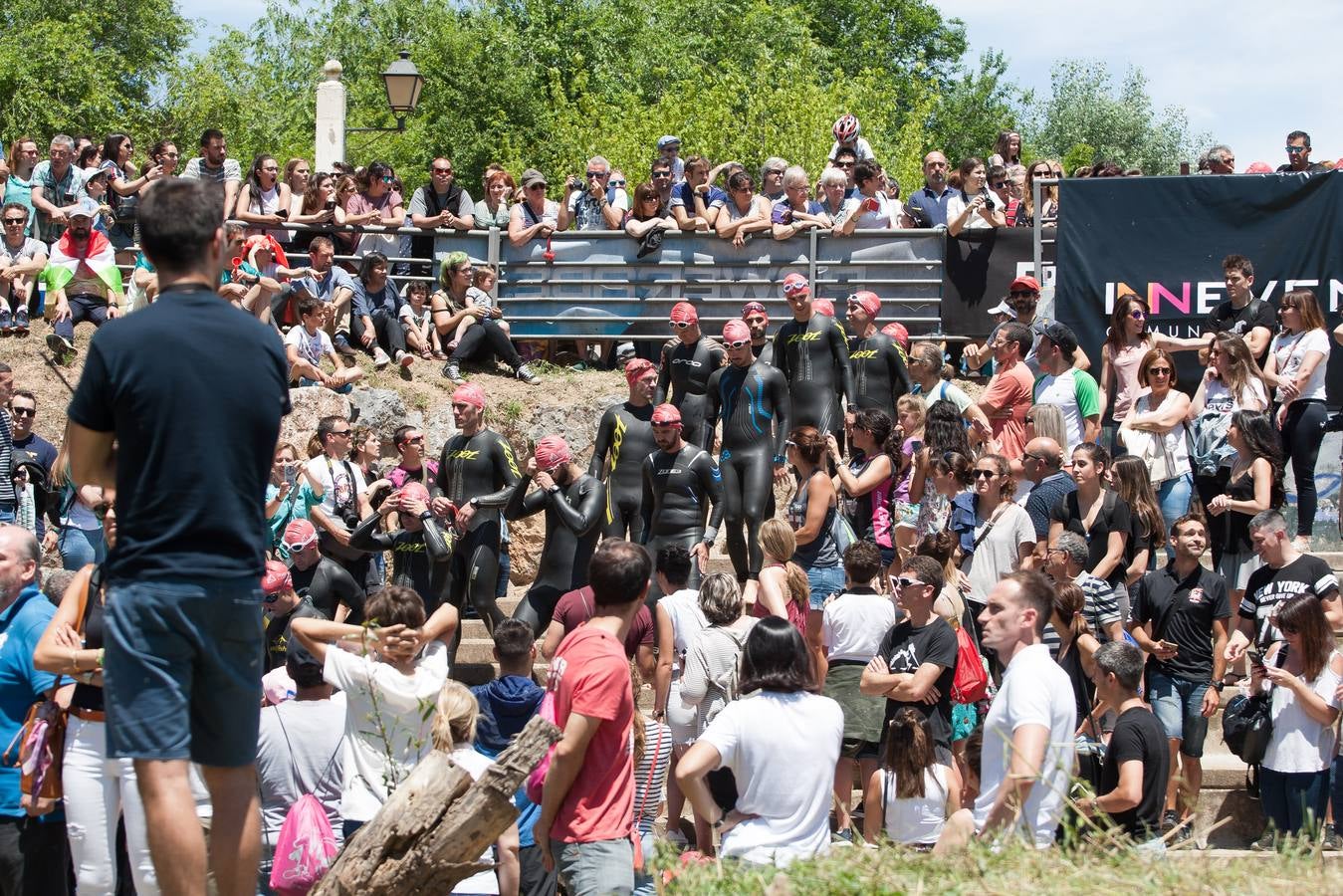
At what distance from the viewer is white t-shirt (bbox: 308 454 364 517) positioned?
34.6 feet

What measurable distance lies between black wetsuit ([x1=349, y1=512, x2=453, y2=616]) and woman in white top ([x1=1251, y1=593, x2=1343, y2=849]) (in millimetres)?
5251

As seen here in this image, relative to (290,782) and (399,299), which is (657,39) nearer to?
(399,299)

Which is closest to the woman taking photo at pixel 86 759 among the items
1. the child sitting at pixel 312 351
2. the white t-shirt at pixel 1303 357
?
the child sitting at pixel 312 351

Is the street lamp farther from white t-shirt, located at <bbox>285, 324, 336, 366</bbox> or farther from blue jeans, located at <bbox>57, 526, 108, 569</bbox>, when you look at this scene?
blue jeans, located at <bbox>57, 526, 108, 569</bbox>

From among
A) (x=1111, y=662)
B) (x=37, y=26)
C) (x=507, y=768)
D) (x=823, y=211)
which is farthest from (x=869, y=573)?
(x=37, y=26)

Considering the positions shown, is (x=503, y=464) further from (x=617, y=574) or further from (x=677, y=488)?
(x=617, y=574)

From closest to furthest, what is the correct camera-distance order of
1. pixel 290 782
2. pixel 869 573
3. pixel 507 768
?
pixel 507 768, pixel 290 782, pixel 869 573

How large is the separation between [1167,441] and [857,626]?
3.67 metres

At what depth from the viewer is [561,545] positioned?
1003 centimetres

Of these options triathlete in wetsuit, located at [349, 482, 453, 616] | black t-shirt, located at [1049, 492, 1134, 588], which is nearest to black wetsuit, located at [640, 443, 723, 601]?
triathlete in wetsuit, located at [349, 482, 453, 616]

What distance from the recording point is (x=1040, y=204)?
14008 mm

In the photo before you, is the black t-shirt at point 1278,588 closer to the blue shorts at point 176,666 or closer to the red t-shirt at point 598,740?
the red t-shirt at point 598,740

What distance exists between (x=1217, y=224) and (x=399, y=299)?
25.2 feet

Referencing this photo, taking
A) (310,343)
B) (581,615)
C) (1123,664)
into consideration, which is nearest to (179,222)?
(1123,664)
